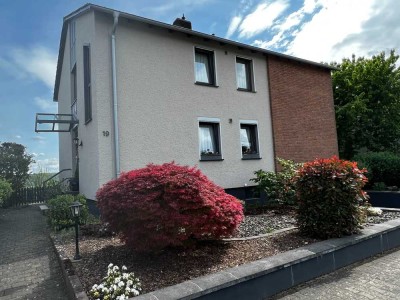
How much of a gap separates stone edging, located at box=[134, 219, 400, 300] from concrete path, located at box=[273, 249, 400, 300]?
13cm

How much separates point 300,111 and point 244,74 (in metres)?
3.01

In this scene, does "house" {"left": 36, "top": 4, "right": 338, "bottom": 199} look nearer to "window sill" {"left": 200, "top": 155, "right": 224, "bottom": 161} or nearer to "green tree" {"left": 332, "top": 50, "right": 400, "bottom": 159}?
"window sill" {"left": 200, "top": 155, "right": 224, "bottom": 161}

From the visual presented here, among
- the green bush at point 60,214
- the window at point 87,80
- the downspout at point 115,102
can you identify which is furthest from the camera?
the window at point 87,80

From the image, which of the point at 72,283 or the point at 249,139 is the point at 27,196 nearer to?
the point at 249,139

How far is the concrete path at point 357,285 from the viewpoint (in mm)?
3600

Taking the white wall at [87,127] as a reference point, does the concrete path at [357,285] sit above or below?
below

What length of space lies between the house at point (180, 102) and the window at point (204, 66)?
37 millimetres

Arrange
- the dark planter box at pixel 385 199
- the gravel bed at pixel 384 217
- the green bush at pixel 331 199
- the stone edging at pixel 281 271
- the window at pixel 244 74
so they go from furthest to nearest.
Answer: the window at pixel 244 74
the dark planter box at pixel 385 199
the gravel bed at pixel 384 217
the green bush at pixel 331 199
the stone edging at pixel 281 271

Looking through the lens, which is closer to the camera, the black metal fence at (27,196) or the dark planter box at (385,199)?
the dark planter box at (385,199)

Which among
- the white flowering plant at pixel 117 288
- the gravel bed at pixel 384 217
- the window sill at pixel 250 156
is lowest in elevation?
the gravel bed at pixel 384 217

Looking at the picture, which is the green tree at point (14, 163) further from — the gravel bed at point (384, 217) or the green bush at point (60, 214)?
the gravel bed at point (384, 217)

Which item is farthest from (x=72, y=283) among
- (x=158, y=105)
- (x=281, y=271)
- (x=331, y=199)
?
(x=158, y=105)

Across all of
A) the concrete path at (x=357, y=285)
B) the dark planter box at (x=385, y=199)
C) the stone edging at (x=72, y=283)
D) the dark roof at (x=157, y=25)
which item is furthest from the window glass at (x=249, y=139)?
the stone edging at (x=72, y=283)

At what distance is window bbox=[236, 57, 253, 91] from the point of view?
1157cm
